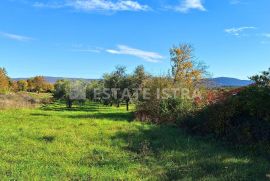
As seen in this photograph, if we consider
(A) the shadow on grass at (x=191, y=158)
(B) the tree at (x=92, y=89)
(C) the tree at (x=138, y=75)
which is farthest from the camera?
(B) the tree at (x=92, y=89)

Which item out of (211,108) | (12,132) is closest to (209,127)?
(211,108)

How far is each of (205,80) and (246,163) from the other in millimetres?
46336

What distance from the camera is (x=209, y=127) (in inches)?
712

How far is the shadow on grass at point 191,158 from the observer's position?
1040 cm

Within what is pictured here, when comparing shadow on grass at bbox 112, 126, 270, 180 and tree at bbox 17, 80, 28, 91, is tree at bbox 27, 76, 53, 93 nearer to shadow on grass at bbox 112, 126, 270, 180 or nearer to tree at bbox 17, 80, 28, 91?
tree at bbox 17, 80, 28, 91

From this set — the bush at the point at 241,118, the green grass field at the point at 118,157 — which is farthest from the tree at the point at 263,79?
the green grass field at the point at 118,157

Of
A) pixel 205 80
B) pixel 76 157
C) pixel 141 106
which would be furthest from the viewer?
pixel 205 80

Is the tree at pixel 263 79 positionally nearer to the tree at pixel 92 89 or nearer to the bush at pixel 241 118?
the bush at pixel 241 118

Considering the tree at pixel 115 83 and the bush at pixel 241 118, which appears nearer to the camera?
the bush at pixel 241 118

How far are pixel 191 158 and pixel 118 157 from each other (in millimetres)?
2465

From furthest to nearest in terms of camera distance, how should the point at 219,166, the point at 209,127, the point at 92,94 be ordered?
the point at 92,94
the point at 209,127
the point at 219,166

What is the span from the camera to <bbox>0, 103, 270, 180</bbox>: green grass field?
1029cm

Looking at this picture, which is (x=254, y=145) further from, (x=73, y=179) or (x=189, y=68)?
(x=189, y=68)

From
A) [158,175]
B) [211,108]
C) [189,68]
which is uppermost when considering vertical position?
[189,68]
